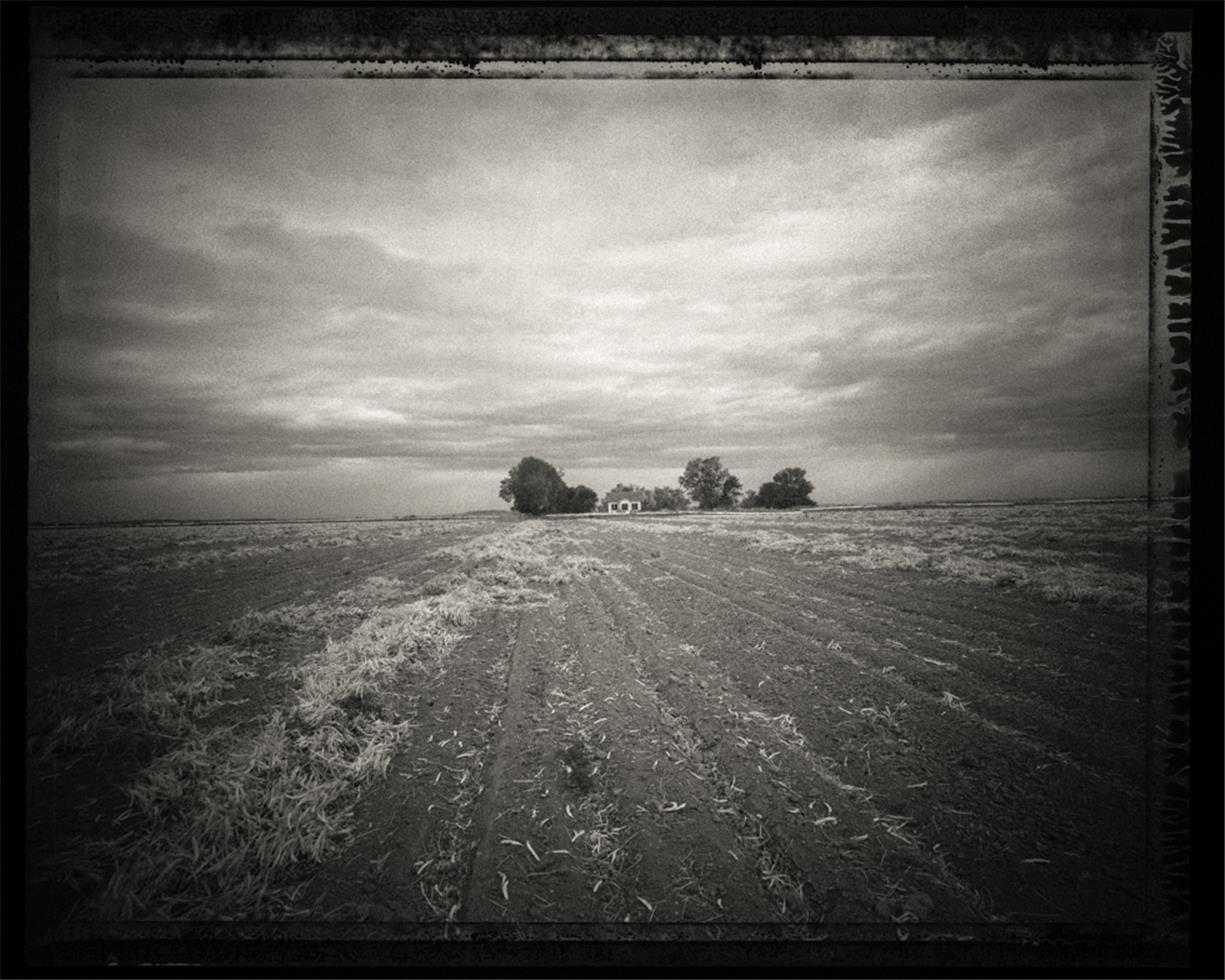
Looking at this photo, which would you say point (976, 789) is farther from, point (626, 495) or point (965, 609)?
point (965, 609)

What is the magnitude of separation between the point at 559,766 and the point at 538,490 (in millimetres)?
2083

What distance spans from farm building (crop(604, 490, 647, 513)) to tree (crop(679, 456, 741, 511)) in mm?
546

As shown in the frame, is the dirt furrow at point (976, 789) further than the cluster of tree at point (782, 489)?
No

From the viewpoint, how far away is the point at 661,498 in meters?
3.71

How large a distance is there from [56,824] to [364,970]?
1.97 metres

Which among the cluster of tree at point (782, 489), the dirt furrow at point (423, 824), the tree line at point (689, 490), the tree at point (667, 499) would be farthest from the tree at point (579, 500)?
the dirt furrow at point (423, 824)

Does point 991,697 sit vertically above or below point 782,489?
below

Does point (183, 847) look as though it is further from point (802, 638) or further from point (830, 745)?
point (802, 638)

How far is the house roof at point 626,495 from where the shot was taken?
3654 mm

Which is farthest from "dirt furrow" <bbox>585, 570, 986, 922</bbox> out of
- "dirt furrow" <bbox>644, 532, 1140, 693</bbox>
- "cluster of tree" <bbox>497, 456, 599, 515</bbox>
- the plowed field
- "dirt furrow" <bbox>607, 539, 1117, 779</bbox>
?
"cluster of tree" <bbox>497, 456, 599, 515</bbox>

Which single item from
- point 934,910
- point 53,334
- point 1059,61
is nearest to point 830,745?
point 934,910

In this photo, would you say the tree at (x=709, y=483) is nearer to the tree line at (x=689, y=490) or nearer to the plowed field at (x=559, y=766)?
the tree line at (x=689, y=490)

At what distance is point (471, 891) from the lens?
2.11 m

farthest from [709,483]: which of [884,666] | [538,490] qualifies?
[884,666]
